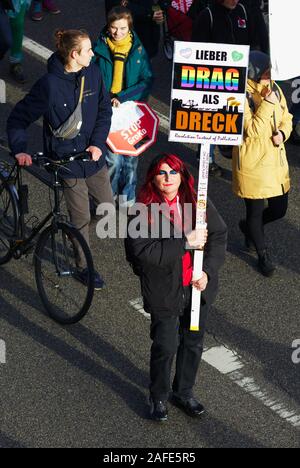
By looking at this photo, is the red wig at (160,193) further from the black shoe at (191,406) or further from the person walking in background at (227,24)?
the person walking in background at (227,24)

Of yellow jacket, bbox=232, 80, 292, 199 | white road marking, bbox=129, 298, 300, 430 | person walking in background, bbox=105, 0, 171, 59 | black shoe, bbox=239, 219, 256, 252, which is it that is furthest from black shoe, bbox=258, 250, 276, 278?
person walking in background, bbox=105, 0, 171, 59

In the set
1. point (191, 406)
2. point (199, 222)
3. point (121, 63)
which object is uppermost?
point (199, 222)

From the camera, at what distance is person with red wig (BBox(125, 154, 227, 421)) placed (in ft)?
19.4

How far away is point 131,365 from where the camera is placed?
7098 mm

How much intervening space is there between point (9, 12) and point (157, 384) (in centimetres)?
556

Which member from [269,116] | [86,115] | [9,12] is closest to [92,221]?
[86,115]

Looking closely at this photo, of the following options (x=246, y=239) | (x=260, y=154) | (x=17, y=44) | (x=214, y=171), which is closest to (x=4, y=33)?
(x=17, y=44)

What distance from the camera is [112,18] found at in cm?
823

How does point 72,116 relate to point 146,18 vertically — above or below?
above

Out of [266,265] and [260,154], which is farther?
[266,265]

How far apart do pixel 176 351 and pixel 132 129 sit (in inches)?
106

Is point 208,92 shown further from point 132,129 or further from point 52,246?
point 132,129

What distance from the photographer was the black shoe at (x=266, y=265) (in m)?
8.05

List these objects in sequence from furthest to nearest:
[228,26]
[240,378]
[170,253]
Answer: [228,26] → [240,378] → [170,253]
